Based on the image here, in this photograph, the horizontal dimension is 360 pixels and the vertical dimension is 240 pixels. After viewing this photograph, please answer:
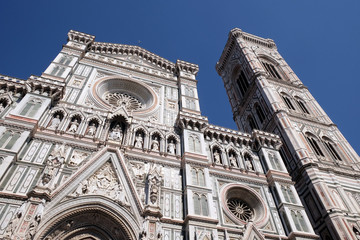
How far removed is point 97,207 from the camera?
10867 mm

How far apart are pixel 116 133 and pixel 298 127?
47.7ft

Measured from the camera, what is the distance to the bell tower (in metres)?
15.8

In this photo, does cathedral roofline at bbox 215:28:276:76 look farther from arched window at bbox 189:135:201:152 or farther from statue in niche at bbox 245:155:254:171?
arched window at bbox 189:135:201:152

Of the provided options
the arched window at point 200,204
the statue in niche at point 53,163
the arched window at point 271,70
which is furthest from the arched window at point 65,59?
the arched window at point 271,70

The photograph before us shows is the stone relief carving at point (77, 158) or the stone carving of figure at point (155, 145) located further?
the stone carving of figure at point (155, 145)

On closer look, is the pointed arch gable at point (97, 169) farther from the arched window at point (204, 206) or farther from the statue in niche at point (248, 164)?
the statue in niche at point (248, 164)

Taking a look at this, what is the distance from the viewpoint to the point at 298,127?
22016mm

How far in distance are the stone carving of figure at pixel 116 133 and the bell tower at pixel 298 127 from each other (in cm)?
876

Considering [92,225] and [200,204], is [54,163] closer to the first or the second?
[92,225]

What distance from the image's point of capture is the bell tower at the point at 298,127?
15.8 metres

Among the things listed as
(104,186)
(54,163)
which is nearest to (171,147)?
(104,186)

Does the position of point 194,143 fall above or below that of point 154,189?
above

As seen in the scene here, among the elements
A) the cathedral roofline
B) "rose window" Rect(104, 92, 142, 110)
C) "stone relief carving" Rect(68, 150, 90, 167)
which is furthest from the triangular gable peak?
the cathedral roofline

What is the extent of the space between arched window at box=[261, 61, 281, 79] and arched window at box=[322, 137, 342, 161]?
1075 centimetres
